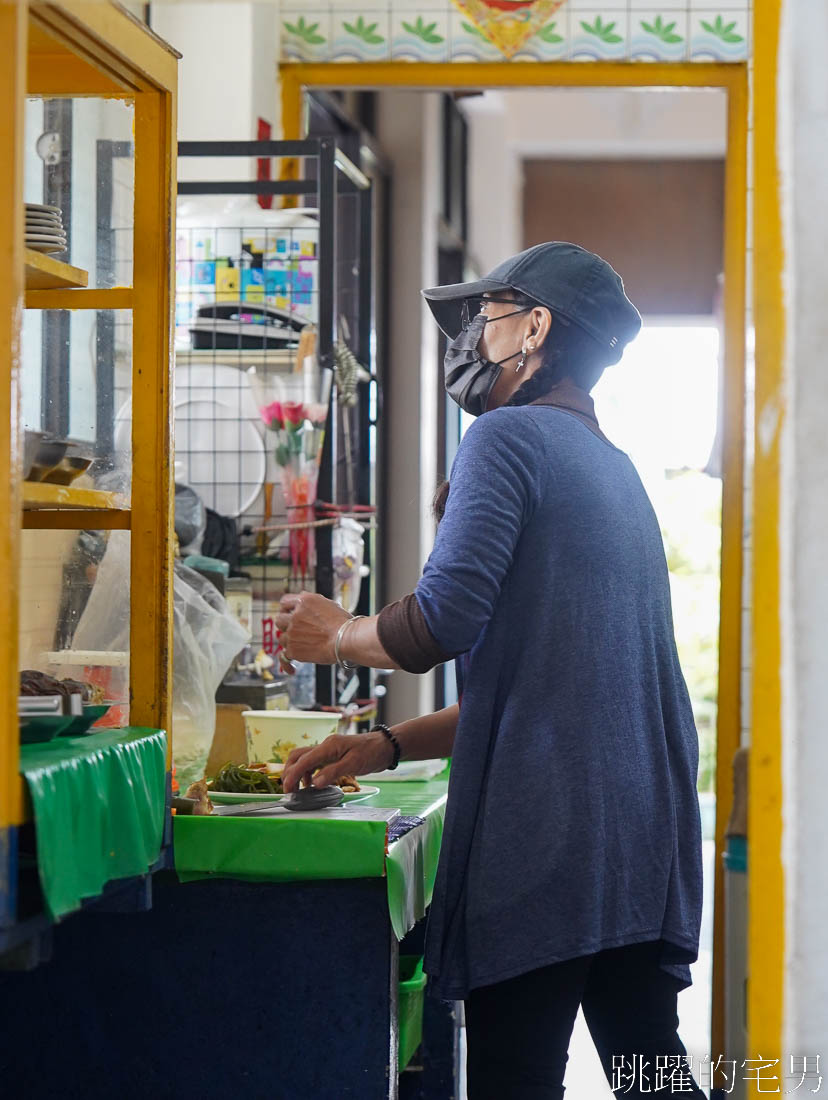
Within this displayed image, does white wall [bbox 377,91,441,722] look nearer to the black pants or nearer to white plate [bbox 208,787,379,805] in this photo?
white plate [bbox 208,787,379,805]

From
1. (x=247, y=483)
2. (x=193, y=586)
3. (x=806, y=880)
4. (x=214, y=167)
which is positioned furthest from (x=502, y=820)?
(x=214, y=167)

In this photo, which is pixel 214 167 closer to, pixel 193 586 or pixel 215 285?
pixel 215 285

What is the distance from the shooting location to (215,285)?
3.20 m

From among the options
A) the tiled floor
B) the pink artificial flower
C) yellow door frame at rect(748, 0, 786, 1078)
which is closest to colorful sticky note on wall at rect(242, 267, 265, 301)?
the pink artificial flower

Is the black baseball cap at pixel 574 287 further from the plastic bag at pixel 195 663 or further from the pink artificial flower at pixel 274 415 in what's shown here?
the pink artificial flower at pixel 274 415

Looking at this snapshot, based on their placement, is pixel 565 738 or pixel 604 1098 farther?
pixel 604 1098

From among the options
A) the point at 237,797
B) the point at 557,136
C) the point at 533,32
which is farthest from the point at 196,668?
the point at 557,136

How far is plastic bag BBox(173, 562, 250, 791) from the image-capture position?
243cm

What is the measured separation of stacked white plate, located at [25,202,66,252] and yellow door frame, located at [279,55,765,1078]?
220cm

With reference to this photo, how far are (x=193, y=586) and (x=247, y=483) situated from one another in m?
0.52

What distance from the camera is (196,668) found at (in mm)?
2432

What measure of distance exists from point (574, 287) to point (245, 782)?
980 mm

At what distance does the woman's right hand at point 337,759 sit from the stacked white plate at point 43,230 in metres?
0.82

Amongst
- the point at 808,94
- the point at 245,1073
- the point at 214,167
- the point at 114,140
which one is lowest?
the point at 245,1073
